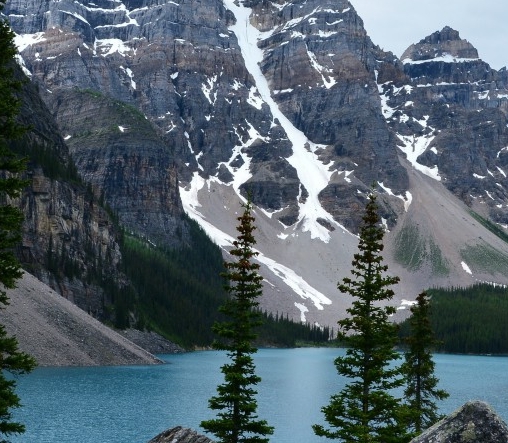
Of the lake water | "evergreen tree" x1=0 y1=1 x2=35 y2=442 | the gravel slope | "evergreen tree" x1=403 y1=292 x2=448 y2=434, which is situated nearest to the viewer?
"evergreen tree" x1=0 y1=1 x2=35 y2=442

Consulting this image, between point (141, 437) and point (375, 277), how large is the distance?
30850mm

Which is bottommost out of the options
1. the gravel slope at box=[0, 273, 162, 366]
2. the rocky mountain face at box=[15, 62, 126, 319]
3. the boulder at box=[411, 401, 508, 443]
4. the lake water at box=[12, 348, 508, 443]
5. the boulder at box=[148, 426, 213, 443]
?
the lake water at box=[12, 348, 508, 443]

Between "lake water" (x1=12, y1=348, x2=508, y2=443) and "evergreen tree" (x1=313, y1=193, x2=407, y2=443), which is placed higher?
"evergreen tree" (x1=313, y1=193, x2=407, y2=443)

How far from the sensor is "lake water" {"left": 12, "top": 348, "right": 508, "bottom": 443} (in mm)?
57125

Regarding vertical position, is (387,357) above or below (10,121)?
below

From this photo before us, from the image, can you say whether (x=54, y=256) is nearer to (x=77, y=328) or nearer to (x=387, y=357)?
(x=77, y=328)

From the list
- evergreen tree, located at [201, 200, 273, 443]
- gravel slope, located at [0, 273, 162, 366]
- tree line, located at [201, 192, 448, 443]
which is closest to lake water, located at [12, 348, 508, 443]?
gravel slope, located at [0, 273, 162, 366]

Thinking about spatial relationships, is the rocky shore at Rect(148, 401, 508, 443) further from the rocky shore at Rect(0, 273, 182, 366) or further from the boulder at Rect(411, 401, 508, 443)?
the rocky shore at Rect(0, 273, 182, 366)

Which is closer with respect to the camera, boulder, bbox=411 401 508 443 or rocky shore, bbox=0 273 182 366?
boulder, bbox=411 401 508 443

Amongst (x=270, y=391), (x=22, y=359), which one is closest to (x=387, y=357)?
(x=22, y=359)

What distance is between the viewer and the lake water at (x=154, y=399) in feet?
187

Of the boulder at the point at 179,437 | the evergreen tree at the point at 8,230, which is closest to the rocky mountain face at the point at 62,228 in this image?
the evergreen tree at the point at 8,230

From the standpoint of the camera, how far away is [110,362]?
103 meters

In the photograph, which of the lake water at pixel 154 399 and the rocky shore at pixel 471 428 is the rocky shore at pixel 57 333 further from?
the rocky shore at pixel 471 428
